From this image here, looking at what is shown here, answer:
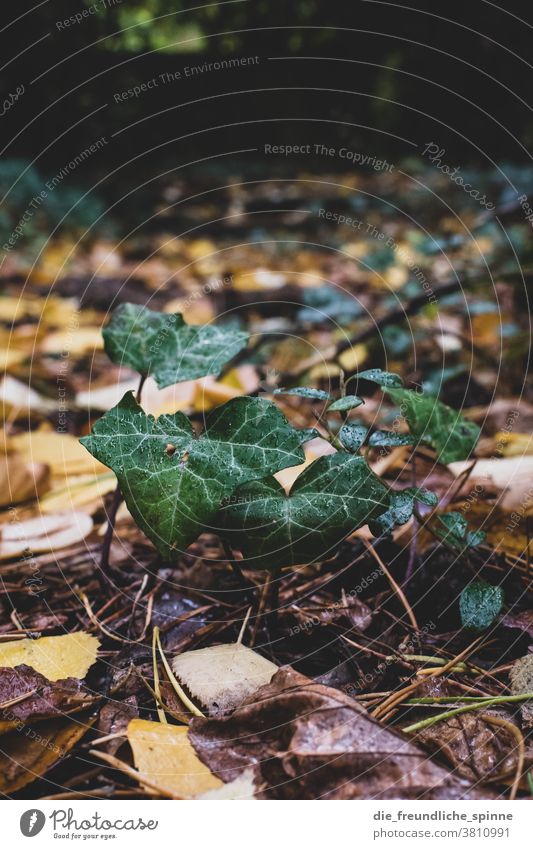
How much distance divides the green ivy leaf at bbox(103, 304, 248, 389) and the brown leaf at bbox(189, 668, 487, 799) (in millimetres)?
513

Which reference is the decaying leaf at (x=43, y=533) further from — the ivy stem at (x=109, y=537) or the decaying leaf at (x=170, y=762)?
the decaying leaf at (x=170, y=762)

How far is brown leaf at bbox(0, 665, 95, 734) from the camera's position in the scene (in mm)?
713

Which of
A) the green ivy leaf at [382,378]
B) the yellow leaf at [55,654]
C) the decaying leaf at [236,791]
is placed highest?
the green ivy leaf at [382,378]

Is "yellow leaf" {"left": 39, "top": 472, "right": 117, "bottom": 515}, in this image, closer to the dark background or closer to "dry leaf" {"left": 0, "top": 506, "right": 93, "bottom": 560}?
"dry leaf" {"left": 0, "top": 506, "right": 93, "bottom": 560}

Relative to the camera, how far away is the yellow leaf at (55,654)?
78 cm

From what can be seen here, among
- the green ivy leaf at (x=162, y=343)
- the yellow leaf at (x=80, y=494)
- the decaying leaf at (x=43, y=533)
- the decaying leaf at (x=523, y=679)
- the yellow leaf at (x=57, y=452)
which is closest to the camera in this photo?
the decaying leaf at (x=523, y=679)

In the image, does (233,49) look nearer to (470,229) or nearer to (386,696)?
(470,229)

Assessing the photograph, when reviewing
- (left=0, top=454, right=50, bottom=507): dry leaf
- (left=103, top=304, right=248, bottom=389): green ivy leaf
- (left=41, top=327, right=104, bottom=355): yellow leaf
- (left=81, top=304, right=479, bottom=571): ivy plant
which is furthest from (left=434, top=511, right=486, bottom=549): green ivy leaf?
(left=41, top=327, right=104, bottom=355): yellow leaf

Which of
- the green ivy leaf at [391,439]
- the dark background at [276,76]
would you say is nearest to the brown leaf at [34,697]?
the green ivy leaf at [391,439]

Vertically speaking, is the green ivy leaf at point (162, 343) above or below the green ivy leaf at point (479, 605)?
above

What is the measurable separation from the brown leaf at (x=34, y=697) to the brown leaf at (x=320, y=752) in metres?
0.16

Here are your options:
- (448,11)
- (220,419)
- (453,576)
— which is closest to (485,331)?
(453,576)

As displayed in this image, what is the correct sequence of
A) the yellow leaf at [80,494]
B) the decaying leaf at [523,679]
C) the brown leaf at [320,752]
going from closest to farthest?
the brown leaf at [320,752] < the decaying leaf at [523,679] < the yellow leaf at [80,494]

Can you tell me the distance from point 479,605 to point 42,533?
765mm
